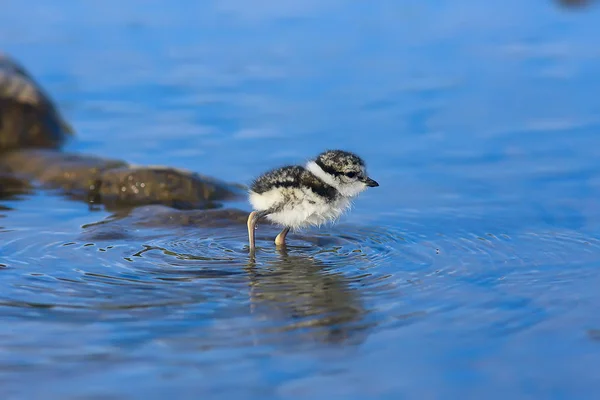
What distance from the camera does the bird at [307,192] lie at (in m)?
7.79

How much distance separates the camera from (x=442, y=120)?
440 inches

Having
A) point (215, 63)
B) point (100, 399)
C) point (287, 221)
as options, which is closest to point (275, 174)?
point (287, 221)

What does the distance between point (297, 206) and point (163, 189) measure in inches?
77.2

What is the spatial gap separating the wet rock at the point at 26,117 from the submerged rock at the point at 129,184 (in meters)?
1.11

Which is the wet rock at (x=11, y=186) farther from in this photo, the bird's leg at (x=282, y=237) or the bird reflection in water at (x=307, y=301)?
the bird reflection in water at (x=307, y=301)

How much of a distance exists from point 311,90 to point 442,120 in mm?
1939

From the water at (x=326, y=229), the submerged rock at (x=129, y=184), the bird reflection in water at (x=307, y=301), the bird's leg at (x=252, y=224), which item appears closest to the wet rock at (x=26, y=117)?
the water at (x=326, y=229)

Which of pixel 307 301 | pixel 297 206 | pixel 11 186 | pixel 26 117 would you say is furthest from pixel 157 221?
pixel 26 117

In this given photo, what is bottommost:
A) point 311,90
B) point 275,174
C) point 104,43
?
point 275,174

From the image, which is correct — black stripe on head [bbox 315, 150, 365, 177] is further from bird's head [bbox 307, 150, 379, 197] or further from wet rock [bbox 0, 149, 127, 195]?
wet rock [bbox 0, 149, 127, 195]

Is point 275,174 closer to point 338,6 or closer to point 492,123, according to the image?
point 492,123

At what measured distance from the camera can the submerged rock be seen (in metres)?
9.32

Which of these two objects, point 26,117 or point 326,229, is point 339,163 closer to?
point 326,229

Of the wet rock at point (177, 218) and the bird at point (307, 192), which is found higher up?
the bird at point (307, 192)
